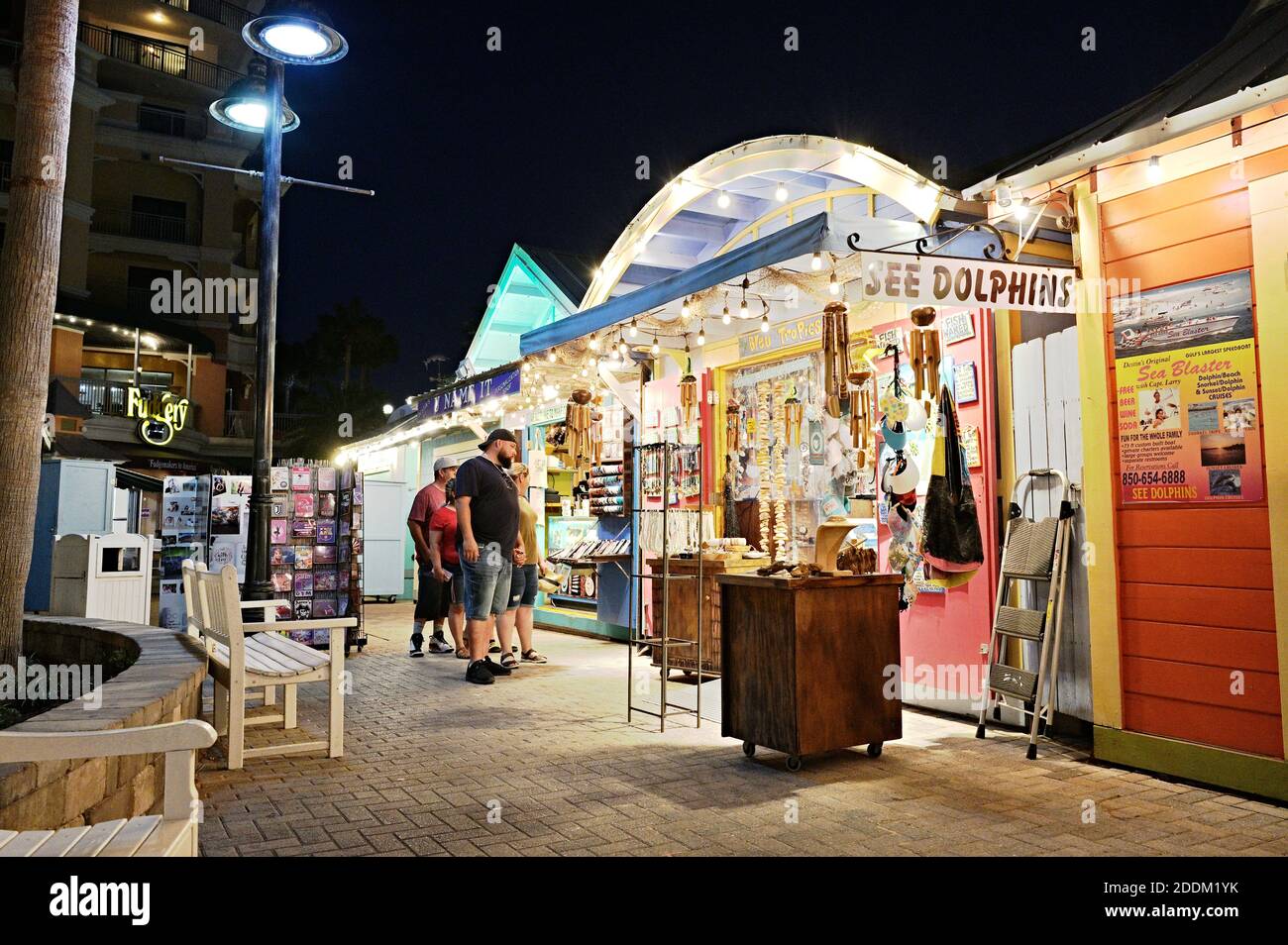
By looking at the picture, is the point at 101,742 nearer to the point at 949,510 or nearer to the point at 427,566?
the point at 949,510

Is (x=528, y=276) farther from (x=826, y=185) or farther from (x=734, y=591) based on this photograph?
(x=734, y=591)

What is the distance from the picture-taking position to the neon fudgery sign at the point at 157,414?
2814 cm

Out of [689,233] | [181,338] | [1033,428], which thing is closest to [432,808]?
[1033,428]

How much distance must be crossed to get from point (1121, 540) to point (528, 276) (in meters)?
10.3

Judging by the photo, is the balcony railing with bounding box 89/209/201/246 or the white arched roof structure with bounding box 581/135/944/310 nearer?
the white arched roof structure with bounding box 581/135/944/310

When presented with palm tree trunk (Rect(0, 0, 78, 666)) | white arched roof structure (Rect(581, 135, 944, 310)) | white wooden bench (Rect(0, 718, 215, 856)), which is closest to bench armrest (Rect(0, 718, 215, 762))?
white wooden bench (Rect(0, 718, 215, 856))

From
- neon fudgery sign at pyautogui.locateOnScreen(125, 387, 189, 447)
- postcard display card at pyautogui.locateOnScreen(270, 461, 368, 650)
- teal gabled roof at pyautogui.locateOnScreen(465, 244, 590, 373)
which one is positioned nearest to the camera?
postcard display card at pyautogui.locateOnScreen(270, 461, 368, 650)

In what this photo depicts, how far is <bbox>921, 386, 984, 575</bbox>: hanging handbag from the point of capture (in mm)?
6496

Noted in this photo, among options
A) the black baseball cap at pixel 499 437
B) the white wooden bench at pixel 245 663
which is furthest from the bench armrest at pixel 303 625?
the black baseball cap at pixel 499 437

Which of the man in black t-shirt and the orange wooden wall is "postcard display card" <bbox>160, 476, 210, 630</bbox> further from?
the orange wooden wall

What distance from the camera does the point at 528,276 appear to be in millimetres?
13836

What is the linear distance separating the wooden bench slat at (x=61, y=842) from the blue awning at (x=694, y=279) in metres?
4.90

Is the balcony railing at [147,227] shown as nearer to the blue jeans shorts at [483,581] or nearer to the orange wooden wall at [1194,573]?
the blue jeans shorts at [483,581]

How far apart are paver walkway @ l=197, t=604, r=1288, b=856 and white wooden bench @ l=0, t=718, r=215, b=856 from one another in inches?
60.1
